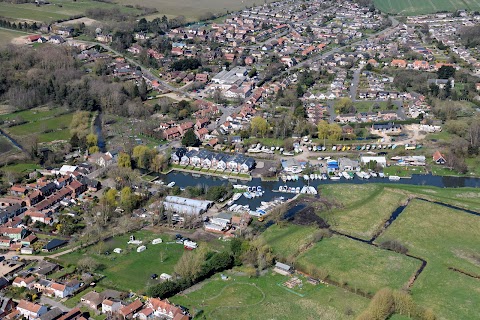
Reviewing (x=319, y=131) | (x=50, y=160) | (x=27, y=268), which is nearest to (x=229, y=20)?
(x=319, y=131)

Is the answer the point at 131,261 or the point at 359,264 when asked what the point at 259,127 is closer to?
the point at 359,264

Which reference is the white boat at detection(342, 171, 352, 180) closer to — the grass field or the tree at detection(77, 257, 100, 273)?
the tree at detection(77, 257, 100, 273)

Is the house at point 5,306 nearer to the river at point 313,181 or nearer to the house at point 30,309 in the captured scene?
the house at point 30,309

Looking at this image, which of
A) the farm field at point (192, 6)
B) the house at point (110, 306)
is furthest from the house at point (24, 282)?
the farm field at point (192, 6)

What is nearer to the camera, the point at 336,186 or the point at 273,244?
the point at 273,244

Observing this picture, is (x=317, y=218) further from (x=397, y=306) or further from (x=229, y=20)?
(x=229, y=20)

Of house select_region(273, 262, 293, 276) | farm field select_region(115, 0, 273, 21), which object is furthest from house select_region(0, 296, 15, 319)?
farm field select_region(115, 0, 273, 21)
